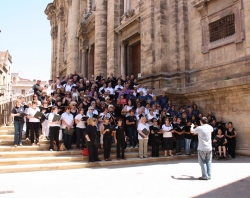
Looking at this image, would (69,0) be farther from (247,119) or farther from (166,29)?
(247,119)

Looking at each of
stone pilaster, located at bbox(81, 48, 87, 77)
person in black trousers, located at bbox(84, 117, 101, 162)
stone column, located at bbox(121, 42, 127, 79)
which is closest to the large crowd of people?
person in black trousers, located at bbox(84, 117, 101, 162)

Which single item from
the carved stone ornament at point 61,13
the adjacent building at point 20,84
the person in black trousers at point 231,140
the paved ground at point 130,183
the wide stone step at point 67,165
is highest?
the carved stone ornament at point 61,13

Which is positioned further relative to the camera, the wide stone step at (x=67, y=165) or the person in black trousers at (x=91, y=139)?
the person in black trousers at (x=91, y=139)

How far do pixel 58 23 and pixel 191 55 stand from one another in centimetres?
2695

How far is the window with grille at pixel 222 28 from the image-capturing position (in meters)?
13.0

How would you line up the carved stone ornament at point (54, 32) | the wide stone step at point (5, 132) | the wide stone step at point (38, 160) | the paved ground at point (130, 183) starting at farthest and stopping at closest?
the carved stone ornament at point (54, 32) → the wide stone step at point (5, 132) → the wide stone step at point (38, 160) → the paved ground at point (130, 183)

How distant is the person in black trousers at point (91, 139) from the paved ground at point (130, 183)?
2.80ft

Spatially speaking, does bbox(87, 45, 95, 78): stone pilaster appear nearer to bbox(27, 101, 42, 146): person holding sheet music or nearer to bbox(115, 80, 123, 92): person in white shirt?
bbox(115, 80, 123, 92): person in white shirt

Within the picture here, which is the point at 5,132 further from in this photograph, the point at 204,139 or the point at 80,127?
the point at 204,139

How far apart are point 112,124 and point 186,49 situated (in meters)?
6.69

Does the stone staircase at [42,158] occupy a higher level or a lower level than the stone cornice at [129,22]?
lower

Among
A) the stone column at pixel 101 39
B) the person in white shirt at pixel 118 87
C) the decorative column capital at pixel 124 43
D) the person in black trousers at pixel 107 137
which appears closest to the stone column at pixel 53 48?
the stone column at pixel 101 39

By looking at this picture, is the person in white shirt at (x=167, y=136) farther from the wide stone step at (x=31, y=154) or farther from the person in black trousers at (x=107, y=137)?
the wide stone step at (x=31, y=154)

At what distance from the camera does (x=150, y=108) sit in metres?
11.9
